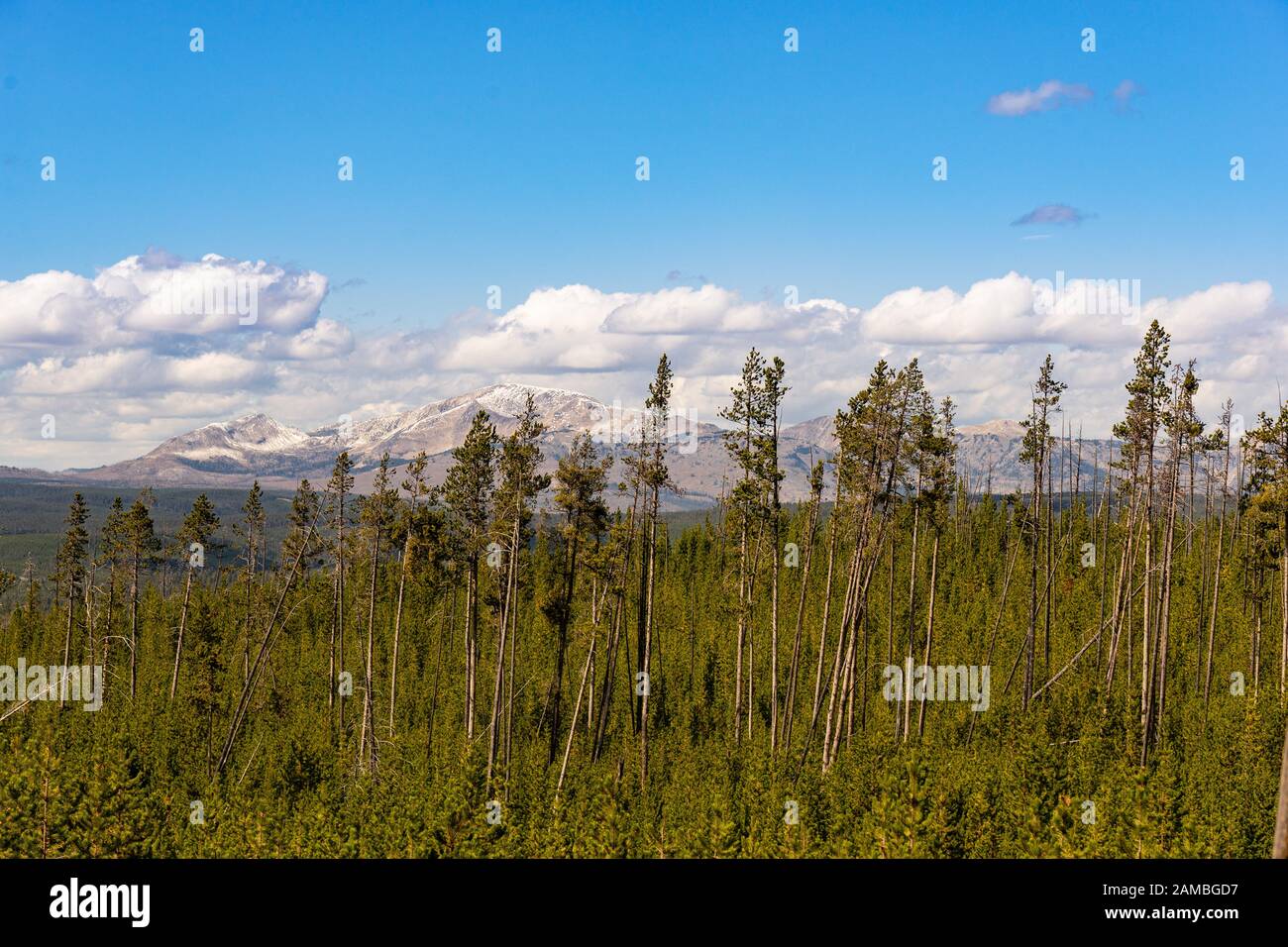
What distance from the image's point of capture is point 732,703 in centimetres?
6116

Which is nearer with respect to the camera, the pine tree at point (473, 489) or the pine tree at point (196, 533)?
the pine tree at point (473, 489)

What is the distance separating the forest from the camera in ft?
117

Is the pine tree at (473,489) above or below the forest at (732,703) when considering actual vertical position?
Result: above

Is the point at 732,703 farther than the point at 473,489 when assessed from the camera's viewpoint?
Yes

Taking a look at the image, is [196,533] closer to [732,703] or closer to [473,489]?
[473,489]

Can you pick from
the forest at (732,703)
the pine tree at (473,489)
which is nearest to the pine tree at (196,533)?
the forest at (732,703)

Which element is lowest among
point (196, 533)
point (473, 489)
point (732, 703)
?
point (732, 703)

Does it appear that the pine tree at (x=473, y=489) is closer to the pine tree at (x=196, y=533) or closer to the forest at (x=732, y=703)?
the forest at (x=732, y=703)

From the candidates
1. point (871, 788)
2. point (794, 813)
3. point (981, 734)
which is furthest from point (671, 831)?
point (981, 734)

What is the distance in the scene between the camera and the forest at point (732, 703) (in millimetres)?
35750

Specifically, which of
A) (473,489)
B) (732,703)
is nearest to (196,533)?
(473,489)

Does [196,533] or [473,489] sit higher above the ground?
[473,489]
